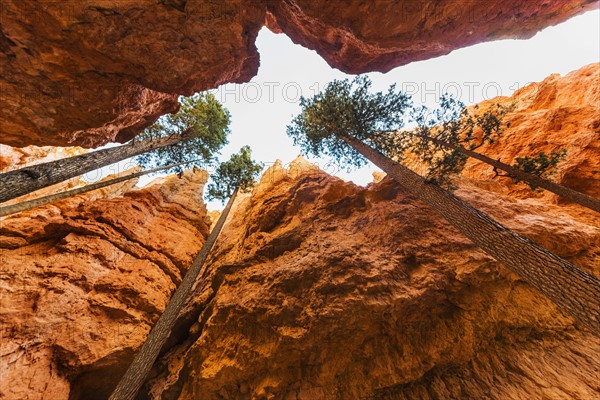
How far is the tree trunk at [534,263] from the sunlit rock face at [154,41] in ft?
19.2

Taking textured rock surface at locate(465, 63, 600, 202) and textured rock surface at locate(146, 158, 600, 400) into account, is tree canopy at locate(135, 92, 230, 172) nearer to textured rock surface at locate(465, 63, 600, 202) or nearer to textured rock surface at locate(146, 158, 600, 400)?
textured rock surface at locate(146, 158, 600, 400)

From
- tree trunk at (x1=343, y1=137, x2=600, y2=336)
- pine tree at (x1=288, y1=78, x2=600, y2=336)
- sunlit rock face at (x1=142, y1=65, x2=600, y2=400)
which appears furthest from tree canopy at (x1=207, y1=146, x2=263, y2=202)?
tree trunk at (x1=343, y1=137, x2=600, y2=336)

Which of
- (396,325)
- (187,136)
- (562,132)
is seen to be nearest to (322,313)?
(396,325)

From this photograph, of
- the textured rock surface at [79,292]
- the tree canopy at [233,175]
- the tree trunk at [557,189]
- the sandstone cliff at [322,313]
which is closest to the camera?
the sandstone cliff at [322,313]

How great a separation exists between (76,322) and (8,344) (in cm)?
130

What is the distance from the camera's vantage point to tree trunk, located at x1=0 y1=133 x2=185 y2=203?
457cm

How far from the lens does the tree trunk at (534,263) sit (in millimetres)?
3453

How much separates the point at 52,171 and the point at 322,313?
7.84m

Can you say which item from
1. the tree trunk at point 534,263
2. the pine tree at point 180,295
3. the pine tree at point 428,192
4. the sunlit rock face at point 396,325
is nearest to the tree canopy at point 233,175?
the pine tree at point 180,295

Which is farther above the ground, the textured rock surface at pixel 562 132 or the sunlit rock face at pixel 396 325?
the textured rock surface at pixel 562 132

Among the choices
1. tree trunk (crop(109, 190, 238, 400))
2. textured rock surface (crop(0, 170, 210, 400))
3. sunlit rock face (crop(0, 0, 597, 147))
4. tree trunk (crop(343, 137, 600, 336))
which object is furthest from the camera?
textured rock surface (crop(0, 170, 210, 400))

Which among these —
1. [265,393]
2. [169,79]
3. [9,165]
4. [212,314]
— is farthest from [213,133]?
[9,165]

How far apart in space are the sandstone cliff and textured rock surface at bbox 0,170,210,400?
1.8 inches

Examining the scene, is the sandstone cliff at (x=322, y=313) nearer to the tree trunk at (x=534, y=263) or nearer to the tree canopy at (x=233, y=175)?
the tree trunk at (x=534, y=263)
